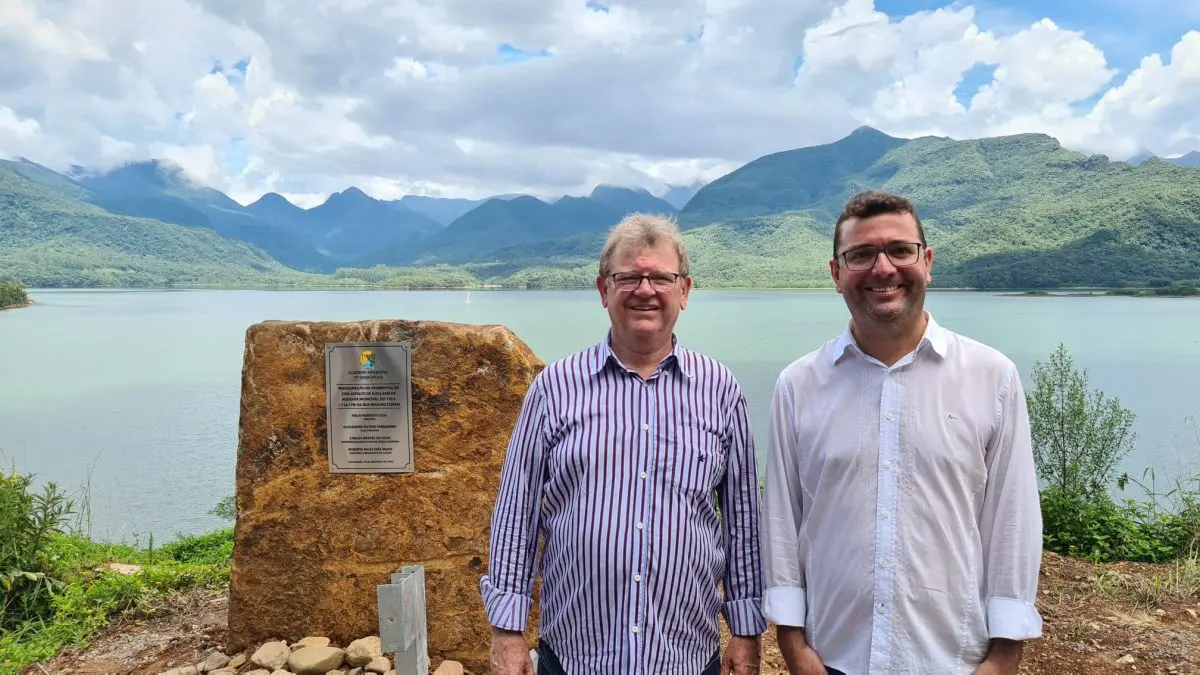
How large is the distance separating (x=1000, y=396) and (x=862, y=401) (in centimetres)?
Answer: 32

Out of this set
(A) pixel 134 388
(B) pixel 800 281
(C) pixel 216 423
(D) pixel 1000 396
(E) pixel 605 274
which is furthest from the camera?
(B) pixel 800 281

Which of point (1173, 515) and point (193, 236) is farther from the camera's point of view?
point (193, 236)

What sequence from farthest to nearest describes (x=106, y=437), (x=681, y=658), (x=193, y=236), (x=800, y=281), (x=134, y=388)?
(x=193, y=236) → (x=800, y=281) → (x=134, y=388) → (x=106, y=437) → (x=681, y=658)

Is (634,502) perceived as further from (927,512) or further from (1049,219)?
(1049,219)

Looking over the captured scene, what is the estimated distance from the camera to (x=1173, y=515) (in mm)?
6355

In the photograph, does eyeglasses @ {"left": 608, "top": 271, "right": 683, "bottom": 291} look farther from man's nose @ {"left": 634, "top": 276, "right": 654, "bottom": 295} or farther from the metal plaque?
the metal plaque

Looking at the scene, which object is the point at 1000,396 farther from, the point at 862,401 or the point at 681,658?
the point at 681,658

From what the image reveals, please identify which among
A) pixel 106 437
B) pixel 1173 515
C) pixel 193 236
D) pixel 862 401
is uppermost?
pixel 193 236

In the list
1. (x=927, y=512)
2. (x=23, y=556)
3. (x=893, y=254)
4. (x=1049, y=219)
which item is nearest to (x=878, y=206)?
(x=893, y=254)

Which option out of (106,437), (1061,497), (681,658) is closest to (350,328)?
(681,658)

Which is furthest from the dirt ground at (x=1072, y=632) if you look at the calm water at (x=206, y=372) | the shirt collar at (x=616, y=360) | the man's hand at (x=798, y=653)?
the calm water at (x=206, y=372)

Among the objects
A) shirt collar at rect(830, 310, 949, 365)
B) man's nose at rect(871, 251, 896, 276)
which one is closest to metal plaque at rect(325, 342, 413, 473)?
shirt collar at rect(830, 310, 949, 365)

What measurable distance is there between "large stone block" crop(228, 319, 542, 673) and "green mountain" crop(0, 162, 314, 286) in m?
124

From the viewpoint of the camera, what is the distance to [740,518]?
216 centimetres
